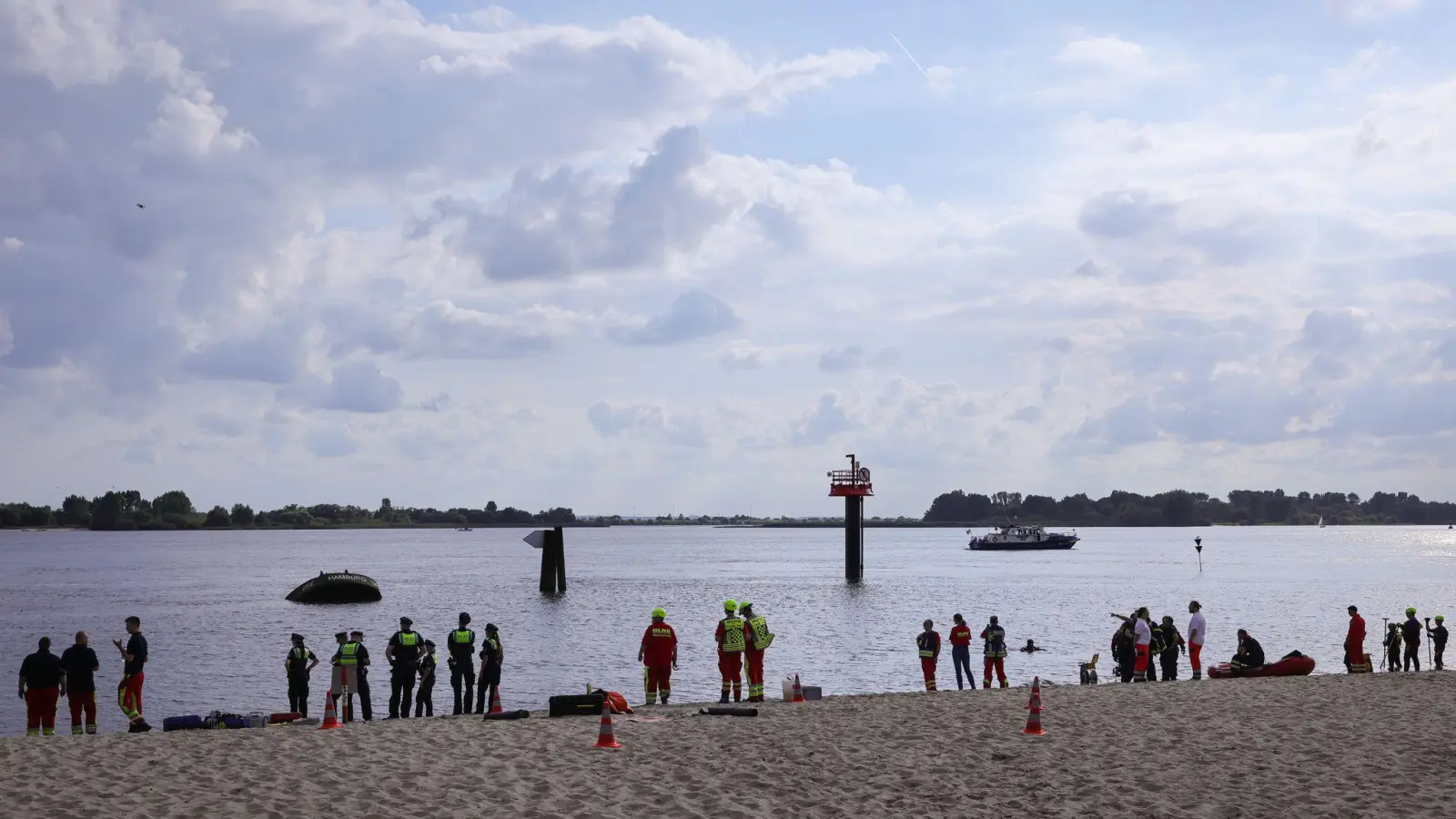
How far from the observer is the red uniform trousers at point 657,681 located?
21797 mm

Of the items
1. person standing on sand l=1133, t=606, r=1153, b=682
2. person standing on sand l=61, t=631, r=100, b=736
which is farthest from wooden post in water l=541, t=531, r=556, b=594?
person standing on sand l=61, t=631, r=100, b=736

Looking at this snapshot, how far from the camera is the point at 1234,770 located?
1531 cm

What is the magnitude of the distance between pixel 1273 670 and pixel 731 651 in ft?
41.5

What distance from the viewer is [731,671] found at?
2206 centimetres

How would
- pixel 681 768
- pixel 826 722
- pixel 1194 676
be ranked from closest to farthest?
pixel 681 768, pixel 826 722, pixel 1194 676

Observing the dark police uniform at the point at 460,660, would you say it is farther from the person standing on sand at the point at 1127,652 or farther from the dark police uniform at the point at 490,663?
the person standing on sand at the point at 1127,652

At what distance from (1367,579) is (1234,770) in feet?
315

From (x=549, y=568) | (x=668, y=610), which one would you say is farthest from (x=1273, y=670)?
(x=549, y=568)

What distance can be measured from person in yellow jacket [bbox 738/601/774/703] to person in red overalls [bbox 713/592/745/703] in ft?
0.36

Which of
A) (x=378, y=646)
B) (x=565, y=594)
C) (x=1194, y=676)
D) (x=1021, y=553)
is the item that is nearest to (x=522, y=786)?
(x=1194, y=676)

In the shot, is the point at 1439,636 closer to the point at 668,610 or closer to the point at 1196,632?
the point at 1196,632

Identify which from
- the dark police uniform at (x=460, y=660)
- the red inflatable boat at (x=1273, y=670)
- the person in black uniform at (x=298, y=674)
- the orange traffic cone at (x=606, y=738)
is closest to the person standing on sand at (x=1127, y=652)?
the red inflatable boat at (x=1273, y=670)

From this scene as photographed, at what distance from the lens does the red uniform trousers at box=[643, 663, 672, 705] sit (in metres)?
21.8

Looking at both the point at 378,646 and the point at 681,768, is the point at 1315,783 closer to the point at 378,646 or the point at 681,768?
the point at 681,768
